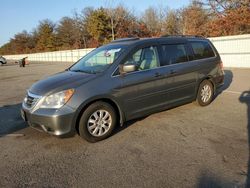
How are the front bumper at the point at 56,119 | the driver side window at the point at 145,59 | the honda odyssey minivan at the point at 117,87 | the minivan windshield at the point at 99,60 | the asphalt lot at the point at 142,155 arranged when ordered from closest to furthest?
the asphalt lot at the point at 142,155
the front bumper at the point at 56,119
the honda odyssey minivan at the point at 117,87
the minivan windshield at the point at 99,60
the driver side window at the point at 145,59

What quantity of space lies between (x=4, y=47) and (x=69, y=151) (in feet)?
364

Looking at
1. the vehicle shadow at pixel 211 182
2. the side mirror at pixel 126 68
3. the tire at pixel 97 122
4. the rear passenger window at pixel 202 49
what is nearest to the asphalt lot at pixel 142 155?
the vehicle shadow at pixel 211 182

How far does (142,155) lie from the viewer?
4.37 metres

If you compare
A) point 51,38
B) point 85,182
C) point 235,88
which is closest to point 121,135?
point 85,182

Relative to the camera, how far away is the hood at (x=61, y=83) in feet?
16.0

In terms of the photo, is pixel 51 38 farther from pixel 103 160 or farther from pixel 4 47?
pixel 103 160

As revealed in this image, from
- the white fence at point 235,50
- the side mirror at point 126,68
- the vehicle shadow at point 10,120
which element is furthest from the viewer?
the white fence at point 235,50

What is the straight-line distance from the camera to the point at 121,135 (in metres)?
5.33

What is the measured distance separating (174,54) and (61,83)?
268cm

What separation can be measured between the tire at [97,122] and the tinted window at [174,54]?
1718mm

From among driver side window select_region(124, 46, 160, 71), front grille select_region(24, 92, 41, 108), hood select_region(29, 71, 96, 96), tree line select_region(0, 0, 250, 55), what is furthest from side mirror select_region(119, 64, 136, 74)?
tree line select_region(0, 0, 250, 55)

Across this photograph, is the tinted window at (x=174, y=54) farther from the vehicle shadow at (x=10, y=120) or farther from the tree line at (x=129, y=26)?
the tree line at (x=129, y=26)

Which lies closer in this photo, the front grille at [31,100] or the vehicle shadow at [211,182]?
the vehicle shadow at [211,182]

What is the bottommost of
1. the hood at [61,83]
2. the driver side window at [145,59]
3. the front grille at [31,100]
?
the front grille at [31,100]
